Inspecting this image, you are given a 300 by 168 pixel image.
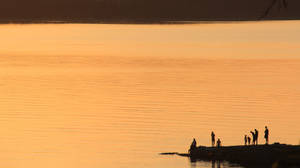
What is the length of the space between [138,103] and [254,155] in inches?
1477

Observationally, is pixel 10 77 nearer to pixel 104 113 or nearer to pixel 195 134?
pixel 104 113

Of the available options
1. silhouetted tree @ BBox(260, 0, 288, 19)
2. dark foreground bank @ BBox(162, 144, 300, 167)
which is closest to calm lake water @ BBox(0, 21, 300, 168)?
dark foreground bank @ BBox(162, 144, 300, 167)

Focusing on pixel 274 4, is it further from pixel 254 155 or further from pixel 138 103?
pixel 138 103

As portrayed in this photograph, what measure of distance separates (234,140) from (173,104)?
22.1m

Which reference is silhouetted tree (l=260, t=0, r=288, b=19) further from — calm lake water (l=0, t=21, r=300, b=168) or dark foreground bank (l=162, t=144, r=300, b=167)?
calm lake water (l=0, t=21, r=300, b=168)

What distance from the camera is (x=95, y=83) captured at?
104688mm

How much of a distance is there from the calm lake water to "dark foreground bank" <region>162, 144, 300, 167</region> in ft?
3.22

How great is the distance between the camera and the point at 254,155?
44.3 m

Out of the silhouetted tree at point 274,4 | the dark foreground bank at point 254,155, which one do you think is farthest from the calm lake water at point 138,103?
the silhouetted tree at point 274,4

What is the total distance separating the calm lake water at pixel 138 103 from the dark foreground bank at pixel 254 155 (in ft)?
3.22


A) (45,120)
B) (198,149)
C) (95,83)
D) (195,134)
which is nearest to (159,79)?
(95,83)

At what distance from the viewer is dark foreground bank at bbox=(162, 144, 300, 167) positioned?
42.9 m

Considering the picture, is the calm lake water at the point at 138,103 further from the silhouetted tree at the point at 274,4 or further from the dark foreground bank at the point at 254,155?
the silhouetted tree at the point at 274,4

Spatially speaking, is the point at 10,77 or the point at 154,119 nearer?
the point at 154,119
